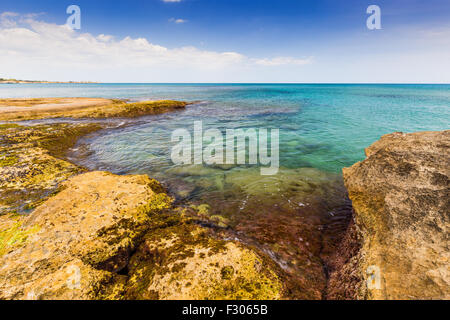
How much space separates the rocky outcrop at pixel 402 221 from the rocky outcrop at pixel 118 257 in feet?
5.59

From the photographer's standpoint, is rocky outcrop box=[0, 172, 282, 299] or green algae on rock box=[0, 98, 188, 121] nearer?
rocky outcrop box=[0, 172, 282, 299]

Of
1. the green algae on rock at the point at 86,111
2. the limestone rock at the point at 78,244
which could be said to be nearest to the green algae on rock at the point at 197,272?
the limestone rock at the point at 78,244

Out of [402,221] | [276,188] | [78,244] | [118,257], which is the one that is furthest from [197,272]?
[276,188]

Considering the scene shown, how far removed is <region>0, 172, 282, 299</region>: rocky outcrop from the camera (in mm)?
3330

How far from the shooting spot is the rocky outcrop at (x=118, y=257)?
3330 millimetres

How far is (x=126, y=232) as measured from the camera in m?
4.88

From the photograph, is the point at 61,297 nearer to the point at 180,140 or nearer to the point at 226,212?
the point at 226,212

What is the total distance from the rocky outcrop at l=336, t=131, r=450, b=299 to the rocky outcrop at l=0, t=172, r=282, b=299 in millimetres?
1703

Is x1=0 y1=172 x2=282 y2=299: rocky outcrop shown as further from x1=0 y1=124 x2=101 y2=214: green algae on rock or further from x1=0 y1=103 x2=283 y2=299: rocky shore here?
x1=0 y1=124 x2=101 y2=214: green algae on rock

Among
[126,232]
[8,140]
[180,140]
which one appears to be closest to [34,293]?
[126,232]

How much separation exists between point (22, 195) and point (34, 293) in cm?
594

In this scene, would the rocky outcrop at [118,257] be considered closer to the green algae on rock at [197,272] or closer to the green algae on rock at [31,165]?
the green algae on rock at [197,272]

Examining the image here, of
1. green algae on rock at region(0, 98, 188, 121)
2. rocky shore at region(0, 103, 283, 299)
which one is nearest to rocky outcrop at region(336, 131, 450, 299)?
rocky shore at region(0, 103, 283, 299)

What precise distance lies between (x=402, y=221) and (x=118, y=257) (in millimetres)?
5912
